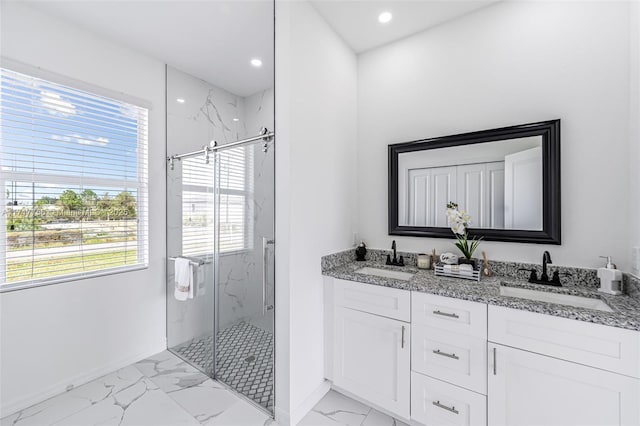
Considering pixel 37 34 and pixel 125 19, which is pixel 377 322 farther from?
pixel 37 34

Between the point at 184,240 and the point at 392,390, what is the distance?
6.88 ft

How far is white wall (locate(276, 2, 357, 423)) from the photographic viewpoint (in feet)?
5.41

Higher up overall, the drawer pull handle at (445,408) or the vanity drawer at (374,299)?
the vanity drawer at (374,299)

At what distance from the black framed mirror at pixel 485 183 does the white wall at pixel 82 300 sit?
225cm

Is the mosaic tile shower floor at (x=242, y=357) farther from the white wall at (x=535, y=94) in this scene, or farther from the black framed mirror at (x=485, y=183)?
the black framed mirror at (x=485, y=183)

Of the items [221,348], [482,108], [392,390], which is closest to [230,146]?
[221,348]

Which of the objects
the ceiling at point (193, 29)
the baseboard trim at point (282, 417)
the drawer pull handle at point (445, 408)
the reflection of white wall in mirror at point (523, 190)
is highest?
the ceiling at point (193, 29)

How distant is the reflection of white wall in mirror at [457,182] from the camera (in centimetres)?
179

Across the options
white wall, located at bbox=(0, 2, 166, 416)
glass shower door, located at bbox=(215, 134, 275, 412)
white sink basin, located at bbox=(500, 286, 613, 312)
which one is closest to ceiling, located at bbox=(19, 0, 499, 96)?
white wall, located at bbox=(0, 2, 166, 416)

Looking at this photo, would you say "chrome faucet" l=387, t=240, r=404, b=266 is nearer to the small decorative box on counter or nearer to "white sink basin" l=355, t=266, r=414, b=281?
"white sink basin" l=355, t=266, r=414, b=281

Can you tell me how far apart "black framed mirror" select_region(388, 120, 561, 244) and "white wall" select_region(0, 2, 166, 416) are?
2251 millimetres

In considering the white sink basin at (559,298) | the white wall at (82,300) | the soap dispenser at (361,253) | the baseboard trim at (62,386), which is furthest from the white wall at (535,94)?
the baseboard trim at (62,386)

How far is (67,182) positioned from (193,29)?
59.7 inches

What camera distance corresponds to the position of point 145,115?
239cm
